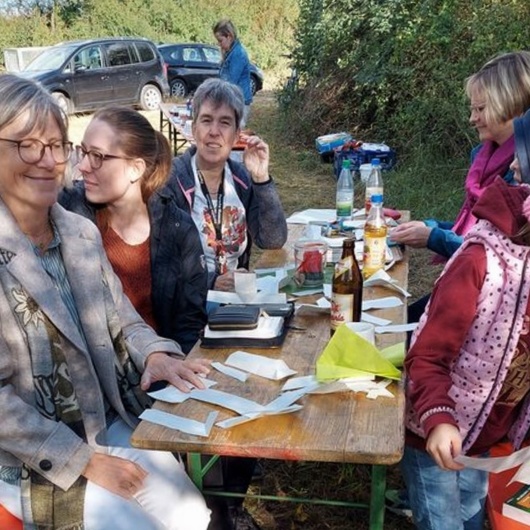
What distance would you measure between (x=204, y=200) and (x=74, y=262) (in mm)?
1072

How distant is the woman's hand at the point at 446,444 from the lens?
1525mm

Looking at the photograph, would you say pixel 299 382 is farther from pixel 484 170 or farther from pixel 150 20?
pixel 150 20

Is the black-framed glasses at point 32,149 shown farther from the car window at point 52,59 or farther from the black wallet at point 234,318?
the car window at point 52,59

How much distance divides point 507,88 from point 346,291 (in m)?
1.25

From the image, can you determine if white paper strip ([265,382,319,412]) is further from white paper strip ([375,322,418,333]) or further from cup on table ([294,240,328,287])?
cup on table ([294,240,328,287])

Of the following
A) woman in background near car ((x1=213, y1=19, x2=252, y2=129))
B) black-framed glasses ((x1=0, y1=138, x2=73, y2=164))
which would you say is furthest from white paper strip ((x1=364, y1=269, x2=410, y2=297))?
woman in background near car ((x1=213, y1=19, x2=252, y2=129))

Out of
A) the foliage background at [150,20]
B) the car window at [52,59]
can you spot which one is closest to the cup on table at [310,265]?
the car window at [52,59]

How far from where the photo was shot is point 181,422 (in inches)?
62.8

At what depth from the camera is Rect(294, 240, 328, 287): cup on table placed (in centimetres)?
248

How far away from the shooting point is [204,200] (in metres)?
2.98

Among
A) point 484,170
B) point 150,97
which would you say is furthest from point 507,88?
point 150,97

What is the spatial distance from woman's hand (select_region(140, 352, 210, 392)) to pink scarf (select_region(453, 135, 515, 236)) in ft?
4.74

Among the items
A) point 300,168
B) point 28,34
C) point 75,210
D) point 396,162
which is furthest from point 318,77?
point 28,34

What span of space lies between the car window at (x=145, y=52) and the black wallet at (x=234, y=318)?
14494mm
